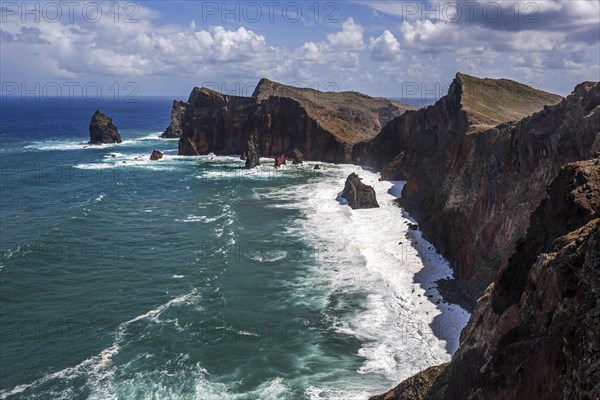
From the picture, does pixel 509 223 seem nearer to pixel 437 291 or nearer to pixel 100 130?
pixel 437 291

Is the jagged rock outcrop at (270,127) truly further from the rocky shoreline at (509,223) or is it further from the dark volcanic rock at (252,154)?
the rocky shoreline at (509,223)

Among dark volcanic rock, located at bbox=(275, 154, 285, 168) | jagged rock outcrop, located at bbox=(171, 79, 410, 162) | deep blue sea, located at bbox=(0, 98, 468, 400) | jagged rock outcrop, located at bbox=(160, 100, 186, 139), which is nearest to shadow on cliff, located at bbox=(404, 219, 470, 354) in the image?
deep blue sea, located at bbox=(0, 98, 468, 400)

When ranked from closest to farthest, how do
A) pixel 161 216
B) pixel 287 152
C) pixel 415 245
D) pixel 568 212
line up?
1. pixel 568 212
2. pixel 415 245
3. pixel 161 216
4. pixel 287 152

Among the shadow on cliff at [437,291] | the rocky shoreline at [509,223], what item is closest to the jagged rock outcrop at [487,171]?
the rocky shoreline at [509,223]

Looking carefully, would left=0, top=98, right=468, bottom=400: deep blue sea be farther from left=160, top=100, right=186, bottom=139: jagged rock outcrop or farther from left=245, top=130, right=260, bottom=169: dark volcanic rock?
left=160, top=100, right=186, bottom=139: jagged rock outcrop

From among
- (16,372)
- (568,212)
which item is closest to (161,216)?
(16,372)

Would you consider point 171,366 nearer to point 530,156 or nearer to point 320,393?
point 320,393
